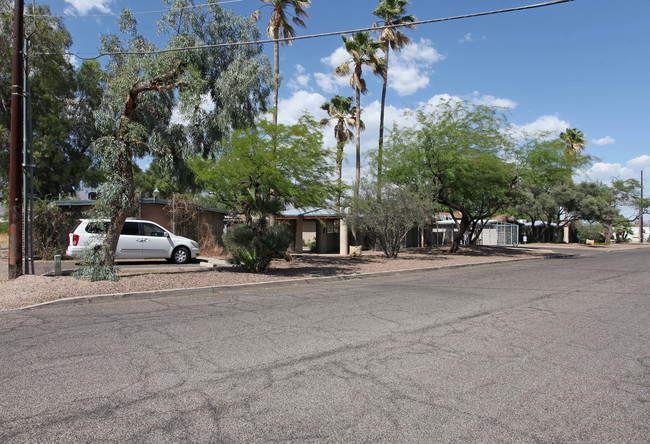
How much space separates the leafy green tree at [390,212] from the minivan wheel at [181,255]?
748 centimetres

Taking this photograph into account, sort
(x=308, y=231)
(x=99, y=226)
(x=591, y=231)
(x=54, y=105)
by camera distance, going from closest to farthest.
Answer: (x=99, y=226), (x=54, y=105), (x=308, y=231), (x=591, y=231)

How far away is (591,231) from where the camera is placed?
4784 cm

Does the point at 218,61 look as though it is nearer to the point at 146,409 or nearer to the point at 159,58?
the point at 159,58

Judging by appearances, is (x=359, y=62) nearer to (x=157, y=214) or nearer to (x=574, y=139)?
(x=157, y=214)

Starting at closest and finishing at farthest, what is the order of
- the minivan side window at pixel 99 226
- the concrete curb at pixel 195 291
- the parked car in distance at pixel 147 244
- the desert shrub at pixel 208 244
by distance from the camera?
the concrete curb at pixel 195 291 → the minivan side window at pixel 99 226 → the parked car in distance at pixel 147 244 → the desert shrub at pixel 208 244

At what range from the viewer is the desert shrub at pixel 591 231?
47.9 metres

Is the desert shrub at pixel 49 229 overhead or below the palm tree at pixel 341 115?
below

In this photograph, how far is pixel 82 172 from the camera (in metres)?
25.0

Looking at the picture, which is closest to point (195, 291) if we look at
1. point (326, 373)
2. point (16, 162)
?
point (16, 162)

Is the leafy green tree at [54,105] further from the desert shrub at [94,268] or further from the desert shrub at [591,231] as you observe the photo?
the desert shrub at [591,231]

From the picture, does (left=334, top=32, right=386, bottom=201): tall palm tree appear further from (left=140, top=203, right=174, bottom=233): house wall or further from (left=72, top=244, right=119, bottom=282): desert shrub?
(left=72, top=244, right=119, bottom=282): desert shrub

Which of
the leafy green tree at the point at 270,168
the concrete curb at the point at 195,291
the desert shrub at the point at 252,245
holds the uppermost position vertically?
the leafy green tree at the point at 270,168

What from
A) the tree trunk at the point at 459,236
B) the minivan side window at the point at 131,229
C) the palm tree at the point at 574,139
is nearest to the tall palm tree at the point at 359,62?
the tree trunk at the point at 459,236

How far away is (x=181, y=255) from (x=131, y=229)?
2.13 metres
